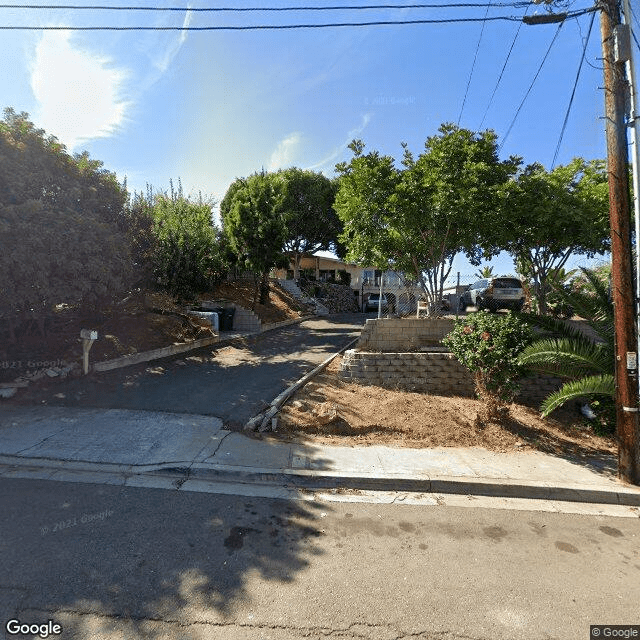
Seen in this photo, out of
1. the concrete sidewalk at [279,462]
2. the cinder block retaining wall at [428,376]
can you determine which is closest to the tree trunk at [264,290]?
the cinder block retaining wall at [428,376]

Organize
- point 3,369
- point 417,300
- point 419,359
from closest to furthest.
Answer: point 3,369 < point 419,359 < point 417,300

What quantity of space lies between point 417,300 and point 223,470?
31.5 ft

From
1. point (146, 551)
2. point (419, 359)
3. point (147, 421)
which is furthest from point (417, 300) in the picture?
point (146, 551)

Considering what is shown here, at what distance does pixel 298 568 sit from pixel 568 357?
204 inches

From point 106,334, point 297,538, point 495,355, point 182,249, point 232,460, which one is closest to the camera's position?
point 297,538

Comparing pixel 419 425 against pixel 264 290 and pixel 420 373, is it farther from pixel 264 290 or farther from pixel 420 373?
pixel 264 290

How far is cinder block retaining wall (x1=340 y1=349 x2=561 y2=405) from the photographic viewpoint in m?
8.37

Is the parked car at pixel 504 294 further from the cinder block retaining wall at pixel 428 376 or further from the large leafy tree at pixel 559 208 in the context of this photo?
the cinder block retaining wall at pixel 428 376

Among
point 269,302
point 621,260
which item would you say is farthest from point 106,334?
point 621,260

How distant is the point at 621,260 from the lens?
16.2 ft

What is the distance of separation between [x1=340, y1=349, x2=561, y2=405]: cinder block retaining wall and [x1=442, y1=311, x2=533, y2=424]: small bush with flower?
1314mm

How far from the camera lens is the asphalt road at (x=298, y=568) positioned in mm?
2580

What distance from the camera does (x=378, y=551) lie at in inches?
135

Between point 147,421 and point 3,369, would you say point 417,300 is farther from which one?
point 3,369
